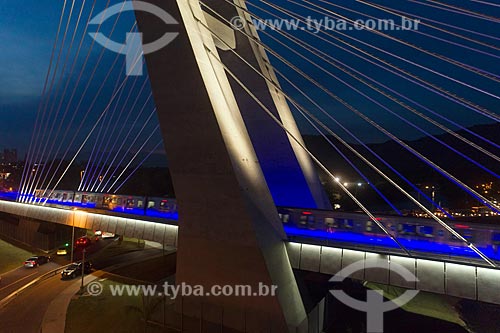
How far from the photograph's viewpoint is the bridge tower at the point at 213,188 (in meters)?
10.1

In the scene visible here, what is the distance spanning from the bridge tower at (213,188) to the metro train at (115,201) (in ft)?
12.5

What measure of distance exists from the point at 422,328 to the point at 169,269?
1469cm

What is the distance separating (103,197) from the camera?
18078mm

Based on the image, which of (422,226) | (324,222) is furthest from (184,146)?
(422,226)

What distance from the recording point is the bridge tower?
10070 millimetres

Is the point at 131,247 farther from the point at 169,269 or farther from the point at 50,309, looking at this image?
the point at 50,309

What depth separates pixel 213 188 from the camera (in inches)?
408

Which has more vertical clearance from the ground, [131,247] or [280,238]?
[280,238]

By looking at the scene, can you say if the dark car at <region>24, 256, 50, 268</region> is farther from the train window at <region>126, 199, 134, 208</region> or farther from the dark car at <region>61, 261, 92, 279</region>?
the train window at <region>126, 199, 134, 208</region>

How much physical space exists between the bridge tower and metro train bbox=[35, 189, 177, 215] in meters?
3.80

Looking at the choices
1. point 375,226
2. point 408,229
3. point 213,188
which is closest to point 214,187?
point 213,188

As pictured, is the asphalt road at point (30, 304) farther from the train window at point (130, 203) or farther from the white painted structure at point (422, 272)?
the white painted structure at point (422, 272)

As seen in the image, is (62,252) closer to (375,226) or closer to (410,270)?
(375,226)

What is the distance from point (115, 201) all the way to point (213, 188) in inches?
358
